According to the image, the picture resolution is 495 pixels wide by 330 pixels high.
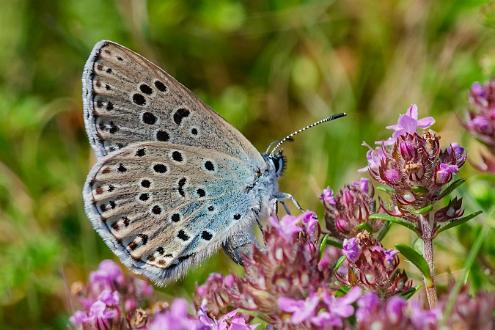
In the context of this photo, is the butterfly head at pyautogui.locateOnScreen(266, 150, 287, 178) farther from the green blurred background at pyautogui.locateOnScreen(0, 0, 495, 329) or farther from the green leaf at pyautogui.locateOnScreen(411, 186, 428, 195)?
the green blurred background at pyautogui.locateOnScreen(0, 0, 495, 329)

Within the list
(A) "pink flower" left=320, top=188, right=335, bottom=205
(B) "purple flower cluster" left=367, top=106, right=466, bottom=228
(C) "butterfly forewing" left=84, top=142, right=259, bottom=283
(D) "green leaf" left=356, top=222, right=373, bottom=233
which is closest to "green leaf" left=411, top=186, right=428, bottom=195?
(B) "purple flower cluster" left=367, top=106, right=466, bottom=228

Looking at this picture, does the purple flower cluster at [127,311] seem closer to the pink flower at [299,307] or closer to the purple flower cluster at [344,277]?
the purple flower cluster at [344,277]

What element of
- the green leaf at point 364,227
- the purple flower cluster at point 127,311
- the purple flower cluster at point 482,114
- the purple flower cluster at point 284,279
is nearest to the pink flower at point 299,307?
the purple flower cluster at point 284,279

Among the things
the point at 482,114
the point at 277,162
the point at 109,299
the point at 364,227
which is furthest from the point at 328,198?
the point at 109,299

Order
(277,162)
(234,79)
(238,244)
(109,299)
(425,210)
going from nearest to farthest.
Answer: (425,210) < (109,299) < (238,244) < (277,162) < (234,79)

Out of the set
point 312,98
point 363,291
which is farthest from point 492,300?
point 312,98

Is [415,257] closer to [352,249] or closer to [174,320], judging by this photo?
[352,249]
